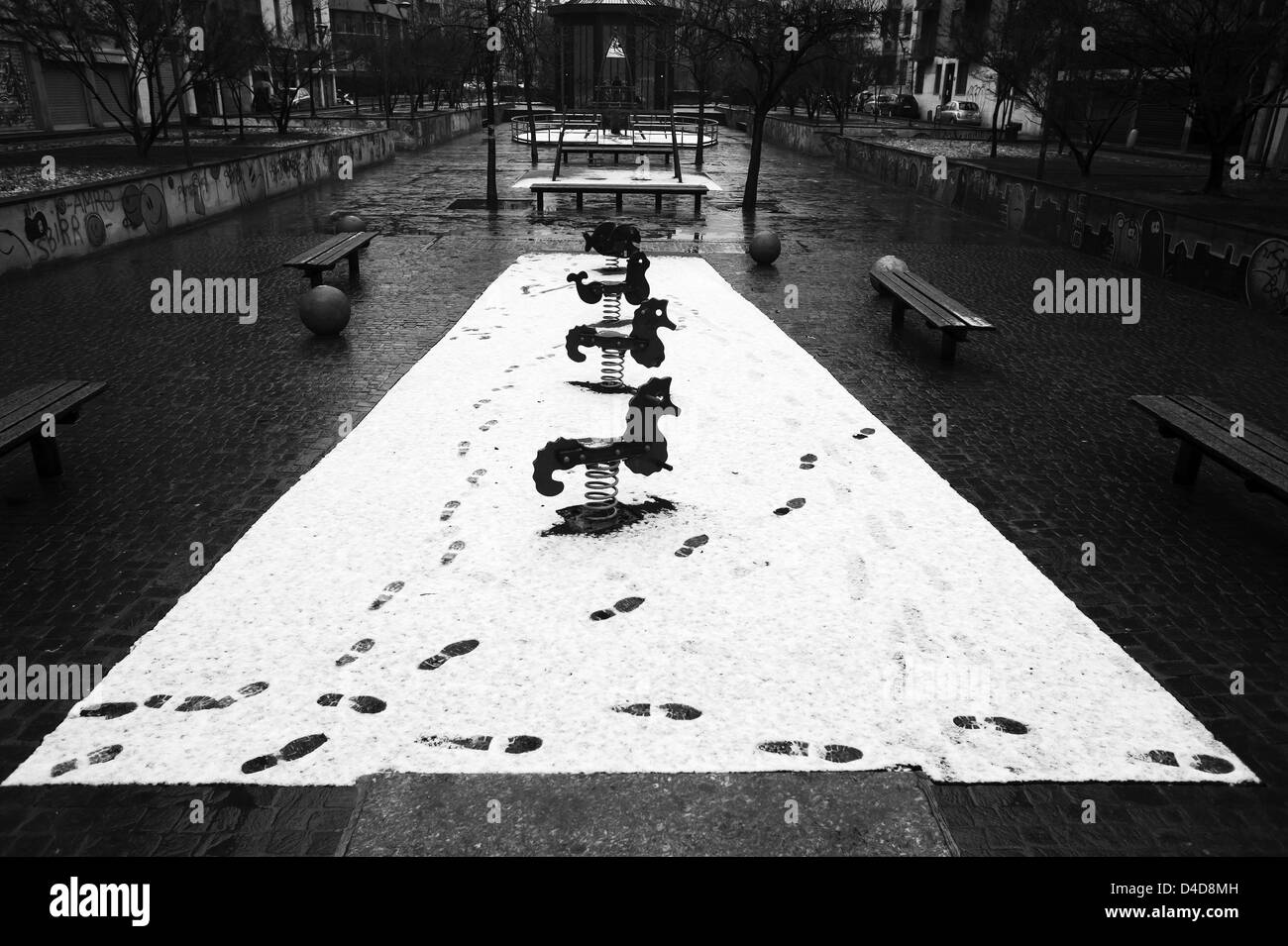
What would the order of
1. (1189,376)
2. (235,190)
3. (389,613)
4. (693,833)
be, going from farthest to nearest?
(235,190) < (1189,376) < (389,613) < (693,833)

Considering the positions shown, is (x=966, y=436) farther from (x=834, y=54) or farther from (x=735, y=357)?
(x=834, y=54)

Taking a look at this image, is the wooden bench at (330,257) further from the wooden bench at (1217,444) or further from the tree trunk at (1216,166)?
the tree trunk at (1216,166)

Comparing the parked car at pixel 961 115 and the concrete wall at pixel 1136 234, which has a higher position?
the parked car at pixel 961 115

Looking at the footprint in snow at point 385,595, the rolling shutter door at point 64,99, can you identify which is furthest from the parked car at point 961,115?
the footprint in snow at point 385,595

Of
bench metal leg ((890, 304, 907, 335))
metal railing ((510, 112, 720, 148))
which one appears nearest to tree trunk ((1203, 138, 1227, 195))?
bench metal leg ((890, 304, 907, 335))

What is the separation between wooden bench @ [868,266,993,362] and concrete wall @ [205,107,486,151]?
27.4 m

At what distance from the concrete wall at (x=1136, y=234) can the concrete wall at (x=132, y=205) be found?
53.2 feet

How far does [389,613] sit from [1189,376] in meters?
8.19

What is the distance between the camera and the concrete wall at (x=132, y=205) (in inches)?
508

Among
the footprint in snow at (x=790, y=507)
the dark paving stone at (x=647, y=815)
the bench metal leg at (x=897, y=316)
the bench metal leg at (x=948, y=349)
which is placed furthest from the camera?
the bench metal leg at (x=897, y=316)

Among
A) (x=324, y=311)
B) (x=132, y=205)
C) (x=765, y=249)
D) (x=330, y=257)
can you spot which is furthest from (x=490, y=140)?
(x=324, y=311)

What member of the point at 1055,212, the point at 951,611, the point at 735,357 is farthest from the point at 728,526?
the point at 1055,212

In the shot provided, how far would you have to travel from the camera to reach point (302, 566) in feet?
17.3

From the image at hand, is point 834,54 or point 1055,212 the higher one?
point 834,54
